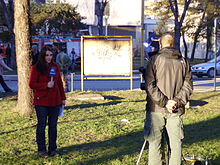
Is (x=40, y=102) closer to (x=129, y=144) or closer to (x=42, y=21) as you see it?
(x=129, y=144)

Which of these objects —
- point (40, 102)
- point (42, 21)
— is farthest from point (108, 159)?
point (42, 21)

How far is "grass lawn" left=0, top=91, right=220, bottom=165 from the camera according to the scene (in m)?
6.13

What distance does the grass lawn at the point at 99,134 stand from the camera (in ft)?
20.1

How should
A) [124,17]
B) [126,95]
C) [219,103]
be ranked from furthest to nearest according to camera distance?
1. [124,17]
2. [126,95]
3. [219,103]

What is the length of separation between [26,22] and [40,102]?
396cm

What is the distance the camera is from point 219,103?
1198 cm

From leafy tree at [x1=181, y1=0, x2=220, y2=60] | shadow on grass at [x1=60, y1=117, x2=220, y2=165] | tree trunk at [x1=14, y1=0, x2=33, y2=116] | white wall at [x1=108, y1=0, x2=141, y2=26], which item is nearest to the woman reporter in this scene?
shadow on grass at [x1=60, y1=117, x2=220, y2=165]

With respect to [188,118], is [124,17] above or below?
above

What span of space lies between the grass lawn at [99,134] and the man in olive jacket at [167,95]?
1.22 meters

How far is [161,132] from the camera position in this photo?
477 centimetres

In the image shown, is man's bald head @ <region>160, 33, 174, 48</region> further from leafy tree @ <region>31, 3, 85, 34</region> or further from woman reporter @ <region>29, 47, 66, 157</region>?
leafy tree @ <region>31, 3, 85, 34</region>

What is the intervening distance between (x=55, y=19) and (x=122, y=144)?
88.2ft

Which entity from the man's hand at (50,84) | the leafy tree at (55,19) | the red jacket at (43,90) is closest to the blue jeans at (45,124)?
the red jacket at (43,90)

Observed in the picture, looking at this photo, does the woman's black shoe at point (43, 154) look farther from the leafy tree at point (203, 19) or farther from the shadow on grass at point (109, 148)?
the leafy tree at point (203, 19)
